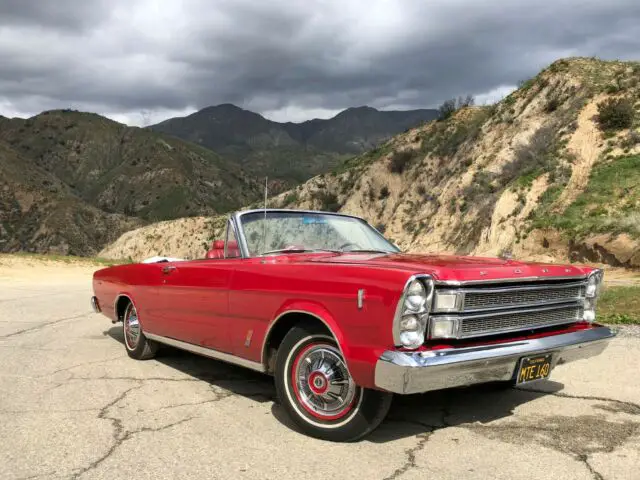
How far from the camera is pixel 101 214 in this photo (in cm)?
8625

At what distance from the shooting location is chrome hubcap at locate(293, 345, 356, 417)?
379cm

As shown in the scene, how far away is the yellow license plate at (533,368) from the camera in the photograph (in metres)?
3.79

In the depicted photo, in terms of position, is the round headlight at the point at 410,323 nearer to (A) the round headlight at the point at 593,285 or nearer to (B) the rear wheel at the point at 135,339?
(A) the round headlight at the point at 593,285

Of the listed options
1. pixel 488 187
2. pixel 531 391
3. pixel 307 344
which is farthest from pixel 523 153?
pixel 307 344

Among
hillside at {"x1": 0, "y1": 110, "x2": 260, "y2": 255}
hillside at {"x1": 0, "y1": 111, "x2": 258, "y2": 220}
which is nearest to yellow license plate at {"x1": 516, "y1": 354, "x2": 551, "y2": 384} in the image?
hillside at {"x1": 0, "y1": 110, "x2": 260, "y2": 255}

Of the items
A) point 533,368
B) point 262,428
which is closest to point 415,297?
point 533,368

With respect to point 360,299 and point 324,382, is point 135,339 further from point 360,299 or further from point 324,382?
point 360,299

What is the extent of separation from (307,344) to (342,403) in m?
0.45

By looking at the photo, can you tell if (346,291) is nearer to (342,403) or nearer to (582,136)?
(342,403)

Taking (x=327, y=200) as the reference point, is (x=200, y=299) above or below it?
below

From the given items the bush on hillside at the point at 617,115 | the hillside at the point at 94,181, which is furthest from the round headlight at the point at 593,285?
the hillside at the point at 94,181

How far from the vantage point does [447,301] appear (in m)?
3.53

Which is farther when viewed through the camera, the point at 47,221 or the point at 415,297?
the point at 47,221

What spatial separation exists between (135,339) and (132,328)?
147 millimetres
